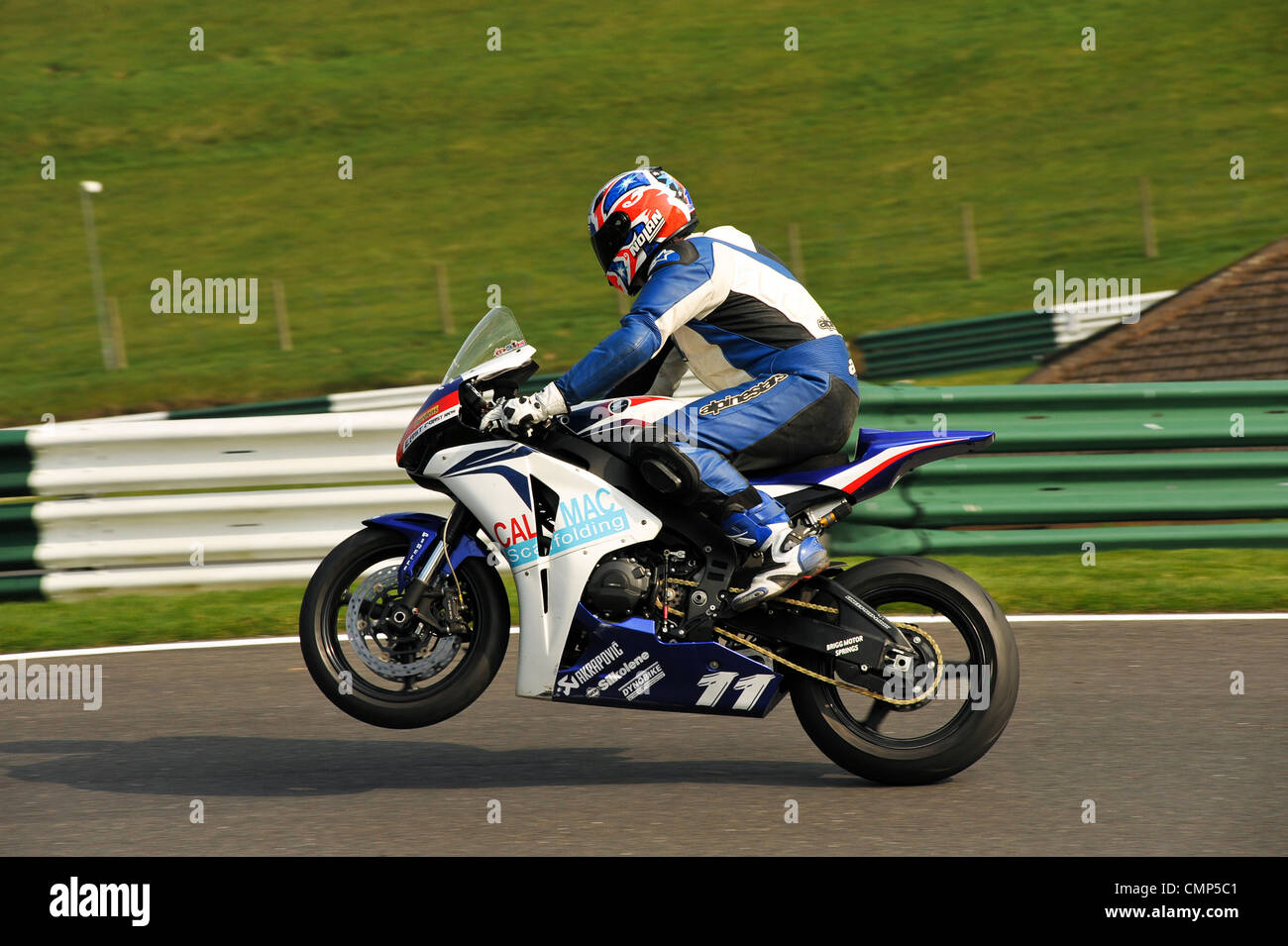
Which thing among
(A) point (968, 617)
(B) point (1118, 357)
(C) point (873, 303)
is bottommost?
(A) point (968, 617)

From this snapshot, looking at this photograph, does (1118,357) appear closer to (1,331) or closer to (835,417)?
(835,417)

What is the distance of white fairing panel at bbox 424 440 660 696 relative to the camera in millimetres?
5121

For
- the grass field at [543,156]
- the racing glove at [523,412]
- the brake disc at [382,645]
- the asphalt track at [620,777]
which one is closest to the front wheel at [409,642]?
the brake disc at [382,645]

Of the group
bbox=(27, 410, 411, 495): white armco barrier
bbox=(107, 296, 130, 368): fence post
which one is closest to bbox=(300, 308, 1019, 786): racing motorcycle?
bbox=(27, 410, 411, 495): white armco barrier

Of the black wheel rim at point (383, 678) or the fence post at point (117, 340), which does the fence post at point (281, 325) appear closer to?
the fence post at point (117, 340)

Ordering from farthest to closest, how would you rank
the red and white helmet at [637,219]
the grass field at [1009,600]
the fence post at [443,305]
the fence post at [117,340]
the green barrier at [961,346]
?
1. the fence post at [443,305]
2. the fence post at [117,340]
3. the green barrier at [961,346]
4. the grass field at [1009,600]
5. the red and white helmet at [637,219]

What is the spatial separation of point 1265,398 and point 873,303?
14452 mm

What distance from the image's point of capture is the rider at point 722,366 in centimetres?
502

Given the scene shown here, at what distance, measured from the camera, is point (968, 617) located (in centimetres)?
497

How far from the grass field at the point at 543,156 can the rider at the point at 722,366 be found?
50.7 ft

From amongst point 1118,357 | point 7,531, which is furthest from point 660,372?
point 1118,357

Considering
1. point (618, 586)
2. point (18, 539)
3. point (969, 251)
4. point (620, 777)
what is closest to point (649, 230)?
point (618, 586)

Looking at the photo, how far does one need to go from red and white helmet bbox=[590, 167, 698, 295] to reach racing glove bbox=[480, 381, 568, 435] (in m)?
0.45

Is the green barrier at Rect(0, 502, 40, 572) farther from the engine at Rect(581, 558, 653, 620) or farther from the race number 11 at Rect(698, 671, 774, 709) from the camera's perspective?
the race number 11 at Rect(698, 671, 774, 709)
